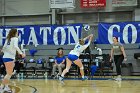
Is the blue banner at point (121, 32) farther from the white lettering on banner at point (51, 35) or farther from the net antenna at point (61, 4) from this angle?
the net antenna at point (61, 4)

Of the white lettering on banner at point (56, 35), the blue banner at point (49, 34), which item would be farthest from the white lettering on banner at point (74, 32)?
the white lettering on banner at point (56, 35)

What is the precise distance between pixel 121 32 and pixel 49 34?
4087mm

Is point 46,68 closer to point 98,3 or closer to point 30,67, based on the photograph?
point 30,67

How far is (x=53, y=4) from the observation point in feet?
67.6

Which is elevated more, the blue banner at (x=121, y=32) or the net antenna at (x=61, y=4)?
the net antenna at (x=61, y=4)

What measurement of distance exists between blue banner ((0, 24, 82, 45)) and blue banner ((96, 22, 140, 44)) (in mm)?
1279

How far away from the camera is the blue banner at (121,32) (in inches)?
709

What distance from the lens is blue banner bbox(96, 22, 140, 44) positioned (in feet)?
59.1

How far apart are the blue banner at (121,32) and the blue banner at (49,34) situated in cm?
128

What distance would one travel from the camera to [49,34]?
19.1 m

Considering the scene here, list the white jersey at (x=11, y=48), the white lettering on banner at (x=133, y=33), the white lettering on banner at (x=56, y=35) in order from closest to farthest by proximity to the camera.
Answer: the white jersey at (x=11, y=48), the white lettering on banner at (x=133, y=33), the white lettering on banner at (x=56, y=35)

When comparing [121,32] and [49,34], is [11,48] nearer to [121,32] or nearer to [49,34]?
[49,34]

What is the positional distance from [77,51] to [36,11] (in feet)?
33.0

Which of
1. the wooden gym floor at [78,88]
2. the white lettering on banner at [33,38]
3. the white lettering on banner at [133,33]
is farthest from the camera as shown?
the white lettering on banner at [33,38]
